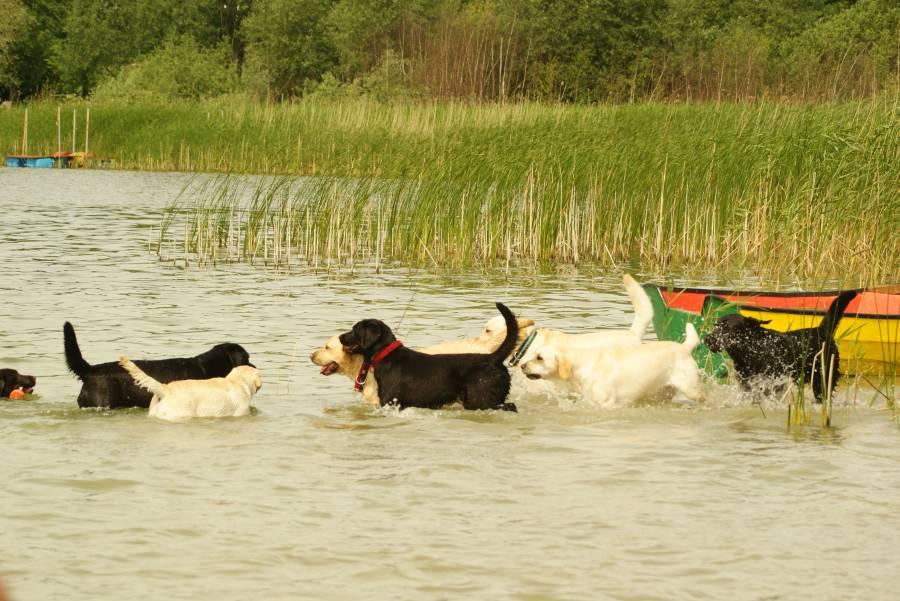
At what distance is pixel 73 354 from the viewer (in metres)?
8.58

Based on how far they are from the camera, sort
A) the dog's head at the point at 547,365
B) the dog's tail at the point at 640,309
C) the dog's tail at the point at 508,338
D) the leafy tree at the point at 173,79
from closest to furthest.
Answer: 1. the dog's tail at the point at 508,338
2. the dog's head at the point at 547,365
3. the dog's tail at the point at 640,309
4. the leafy tree at the point at 173,79

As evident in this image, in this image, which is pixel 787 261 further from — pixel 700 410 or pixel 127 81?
pixel 127 81

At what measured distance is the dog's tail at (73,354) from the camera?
8.45 meters

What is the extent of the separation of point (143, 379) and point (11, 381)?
4.21 ft

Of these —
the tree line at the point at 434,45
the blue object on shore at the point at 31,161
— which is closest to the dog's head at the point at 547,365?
the tree line at the point at 434,45

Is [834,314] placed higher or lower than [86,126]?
lower

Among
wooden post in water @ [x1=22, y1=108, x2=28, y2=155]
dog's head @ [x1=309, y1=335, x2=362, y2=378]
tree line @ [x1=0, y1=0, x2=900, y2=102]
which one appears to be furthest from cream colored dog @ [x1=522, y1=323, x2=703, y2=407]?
wooden post in water @ [x1=22, y1=108, x2=28, y2=155]

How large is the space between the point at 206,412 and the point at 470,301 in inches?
264

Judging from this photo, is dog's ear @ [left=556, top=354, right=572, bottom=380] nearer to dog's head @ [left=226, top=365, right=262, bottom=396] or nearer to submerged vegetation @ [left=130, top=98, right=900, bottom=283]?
dog's head @ [left=226, top=365, right=262, bottom=396]

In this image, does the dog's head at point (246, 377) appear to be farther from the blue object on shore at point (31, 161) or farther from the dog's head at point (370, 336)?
the blue object on shore at point (31, 161)

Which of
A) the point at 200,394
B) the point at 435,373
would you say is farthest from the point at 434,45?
the point at 200,394

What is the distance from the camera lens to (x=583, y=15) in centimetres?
5069

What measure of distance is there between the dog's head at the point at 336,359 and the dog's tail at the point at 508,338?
1140 mm

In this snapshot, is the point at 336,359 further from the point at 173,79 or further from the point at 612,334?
the point at 173,79
